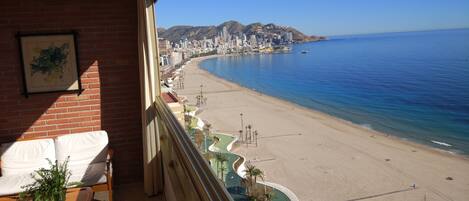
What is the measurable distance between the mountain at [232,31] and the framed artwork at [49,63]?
5336 inches

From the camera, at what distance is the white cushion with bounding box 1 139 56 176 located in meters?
3.50

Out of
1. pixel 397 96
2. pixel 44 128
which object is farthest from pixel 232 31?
pixel 44 128

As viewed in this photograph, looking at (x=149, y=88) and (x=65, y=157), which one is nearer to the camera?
(x=149, y=88)

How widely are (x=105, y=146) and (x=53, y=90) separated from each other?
73 cm

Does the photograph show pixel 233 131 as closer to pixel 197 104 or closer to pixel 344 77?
pixel 197 104

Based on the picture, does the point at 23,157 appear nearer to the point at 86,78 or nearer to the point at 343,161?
the point at 86,78

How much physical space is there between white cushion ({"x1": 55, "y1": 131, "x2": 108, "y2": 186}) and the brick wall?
0.46ft

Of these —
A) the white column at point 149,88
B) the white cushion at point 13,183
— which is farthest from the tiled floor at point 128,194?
the white cushion at point 13,183

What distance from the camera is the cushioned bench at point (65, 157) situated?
10.9ft

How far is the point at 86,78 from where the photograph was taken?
3.70 m

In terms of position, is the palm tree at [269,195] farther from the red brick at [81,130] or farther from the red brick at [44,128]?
the red brick at [44,128]

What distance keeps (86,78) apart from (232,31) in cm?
15209

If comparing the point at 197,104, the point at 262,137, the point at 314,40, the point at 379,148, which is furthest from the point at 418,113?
the point at 314,40

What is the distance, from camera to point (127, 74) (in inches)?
149
